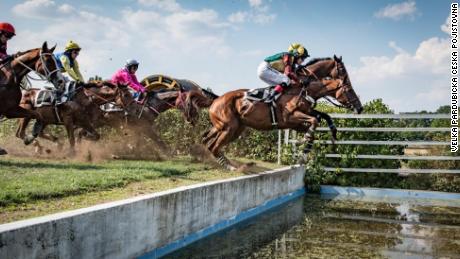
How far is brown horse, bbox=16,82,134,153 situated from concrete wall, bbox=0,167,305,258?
4239 millimetres

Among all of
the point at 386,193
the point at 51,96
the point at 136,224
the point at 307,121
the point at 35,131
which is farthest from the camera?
the point at 386,193

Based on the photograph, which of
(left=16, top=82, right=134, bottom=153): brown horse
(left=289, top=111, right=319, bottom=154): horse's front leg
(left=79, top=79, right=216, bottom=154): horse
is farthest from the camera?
(left=79, top=79, right=216, bottom=154): horse

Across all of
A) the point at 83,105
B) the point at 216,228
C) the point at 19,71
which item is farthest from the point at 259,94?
the point at 19,71

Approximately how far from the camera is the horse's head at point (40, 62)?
8594mm

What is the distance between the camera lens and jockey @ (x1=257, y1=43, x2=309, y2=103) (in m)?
9.75

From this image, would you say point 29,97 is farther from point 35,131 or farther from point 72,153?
point 72,153

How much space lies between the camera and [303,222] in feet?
26.8

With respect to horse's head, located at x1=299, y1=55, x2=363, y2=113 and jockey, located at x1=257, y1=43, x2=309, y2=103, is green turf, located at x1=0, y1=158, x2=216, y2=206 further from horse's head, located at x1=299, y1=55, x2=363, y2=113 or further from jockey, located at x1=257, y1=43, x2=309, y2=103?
horse's head, located at x1=299, y1=55, x2=363, y2=113

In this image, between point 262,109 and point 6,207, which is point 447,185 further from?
point 6,207

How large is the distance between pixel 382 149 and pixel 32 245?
10588 millimetres

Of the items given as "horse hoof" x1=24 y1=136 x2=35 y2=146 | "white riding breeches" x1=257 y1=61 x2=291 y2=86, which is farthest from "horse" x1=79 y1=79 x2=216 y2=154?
"white riding breeches" x1=257 y1=61 x2=291 y2=86

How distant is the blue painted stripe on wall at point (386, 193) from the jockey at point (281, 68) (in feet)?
13.1

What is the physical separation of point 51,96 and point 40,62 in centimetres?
195

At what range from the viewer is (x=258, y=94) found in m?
9.88
